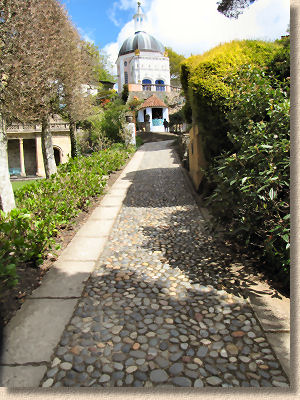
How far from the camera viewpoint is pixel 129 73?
2040 inches

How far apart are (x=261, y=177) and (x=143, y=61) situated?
52069 mm

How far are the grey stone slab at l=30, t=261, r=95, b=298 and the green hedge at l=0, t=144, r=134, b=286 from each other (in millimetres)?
314

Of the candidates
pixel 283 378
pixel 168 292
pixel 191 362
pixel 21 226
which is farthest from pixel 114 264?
pixel 283 378

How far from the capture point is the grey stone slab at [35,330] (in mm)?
2307

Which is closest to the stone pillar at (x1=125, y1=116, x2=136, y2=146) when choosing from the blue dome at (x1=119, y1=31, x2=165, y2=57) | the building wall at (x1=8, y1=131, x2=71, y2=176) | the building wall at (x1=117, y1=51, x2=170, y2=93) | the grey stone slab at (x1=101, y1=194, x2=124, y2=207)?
the grey stone slab at (x1=101, y1=194, x2=124, y2=207)

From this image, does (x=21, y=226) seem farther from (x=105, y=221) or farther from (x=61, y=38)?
(x=61, y=38)

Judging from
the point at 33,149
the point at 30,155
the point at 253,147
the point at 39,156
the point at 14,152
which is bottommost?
the point at 253,147

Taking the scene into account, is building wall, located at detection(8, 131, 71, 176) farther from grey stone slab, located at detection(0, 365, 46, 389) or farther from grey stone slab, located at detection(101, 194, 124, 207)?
grey stone slab, located at detection(0, 365, 46, 389)

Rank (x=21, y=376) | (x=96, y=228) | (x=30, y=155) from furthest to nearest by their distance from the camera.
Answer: (x=30, y=155) < (x=96, y=228) < (x=21, y=376)

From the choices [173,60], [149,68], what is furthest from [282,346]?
[173,60]

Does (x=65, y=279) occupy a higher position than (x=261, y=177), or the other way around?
(x=261, y=177)

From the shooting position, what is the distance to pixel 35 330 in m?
2.61

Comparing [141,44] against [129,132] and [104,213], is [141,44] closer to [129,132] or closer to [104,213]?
[129,132]

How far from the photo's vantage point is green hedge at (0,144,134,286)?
10.9 feet
